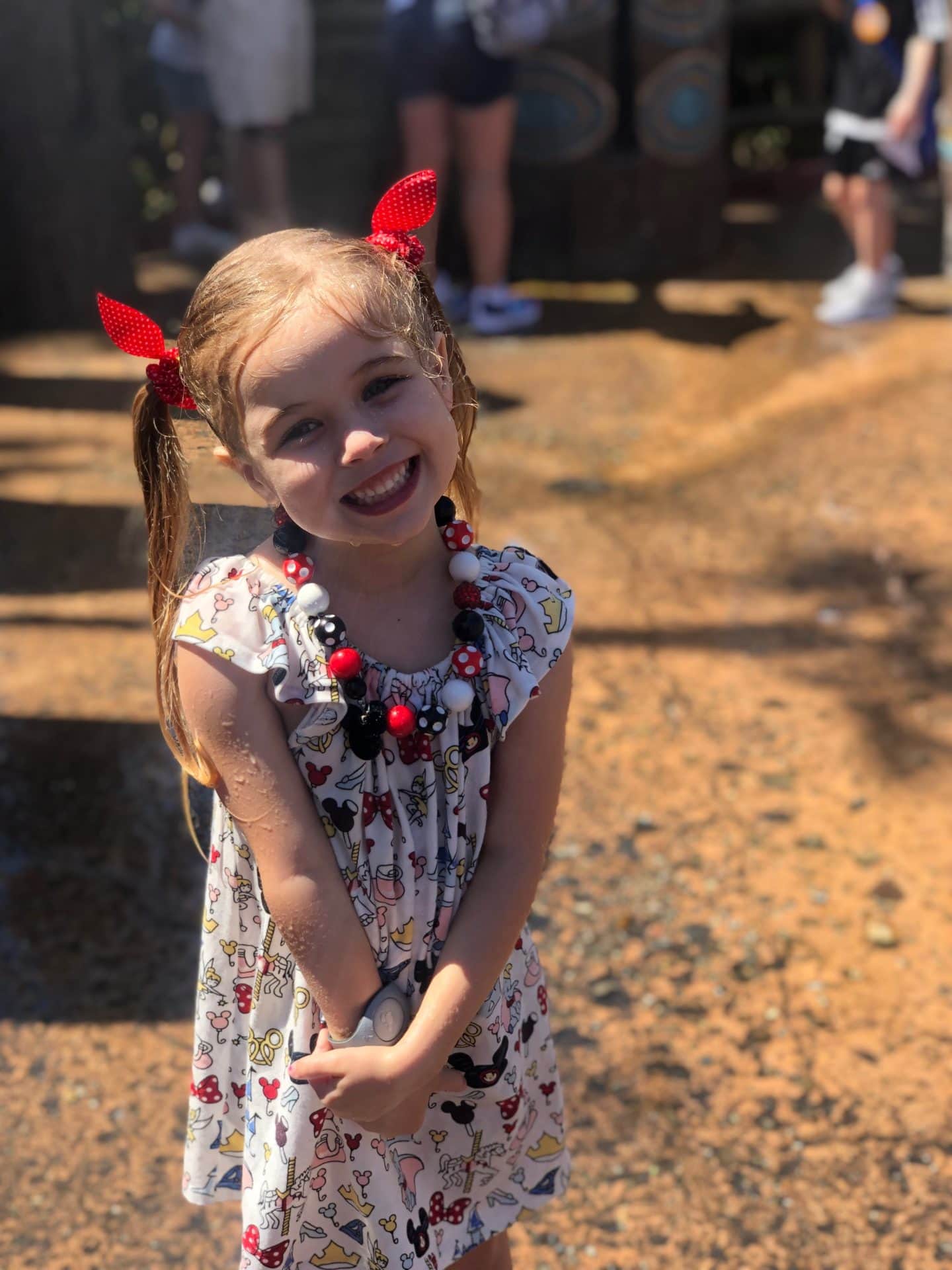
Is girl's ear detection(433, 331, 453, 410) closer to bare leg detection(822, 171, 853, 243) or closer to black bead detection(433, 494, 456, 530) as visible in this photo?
black bead detection(433, 494, 456, 530)

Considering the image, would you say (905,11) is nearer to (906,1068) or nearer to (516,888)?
(906,1068)

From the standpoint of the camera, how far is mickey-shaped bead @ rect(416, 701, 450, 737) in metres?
1.42

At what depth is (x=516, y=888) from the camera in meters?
1.47

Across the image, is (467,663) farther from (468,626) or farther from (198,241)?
(198,241)

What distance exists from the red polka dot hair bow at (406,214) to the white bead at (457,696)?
0.44m

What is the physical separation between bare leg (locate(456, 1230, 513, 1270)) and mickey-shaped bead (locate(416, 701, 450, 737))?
0.73 meters

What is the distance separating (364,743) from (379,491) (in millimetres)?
252

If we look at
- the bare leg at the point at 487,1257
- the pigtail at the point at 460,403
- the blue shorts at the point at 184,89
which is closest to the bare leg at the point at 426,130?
the blue shorts at the point at 184,89

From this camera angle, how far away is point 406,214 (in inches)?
58.6

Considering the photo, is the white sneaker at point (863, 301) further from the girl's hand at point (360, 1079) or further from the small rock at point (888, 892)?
the girl's hand at point (360, 1079)

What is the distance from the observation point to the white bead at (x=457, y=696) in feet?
4.64

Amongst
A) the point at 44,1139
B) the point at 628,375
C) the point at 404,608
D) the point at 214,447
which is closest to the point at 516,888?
the point at 404,608

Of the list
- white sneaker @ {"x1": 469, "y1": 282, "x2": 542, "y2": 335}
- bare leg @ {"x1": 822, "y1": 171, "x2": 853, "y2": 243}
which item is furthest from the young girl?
bare leg @ {"x1": 822, "y1": 171, "x2": 853, "y2": 243}

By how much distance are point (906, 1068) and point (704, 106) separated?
4.74m
